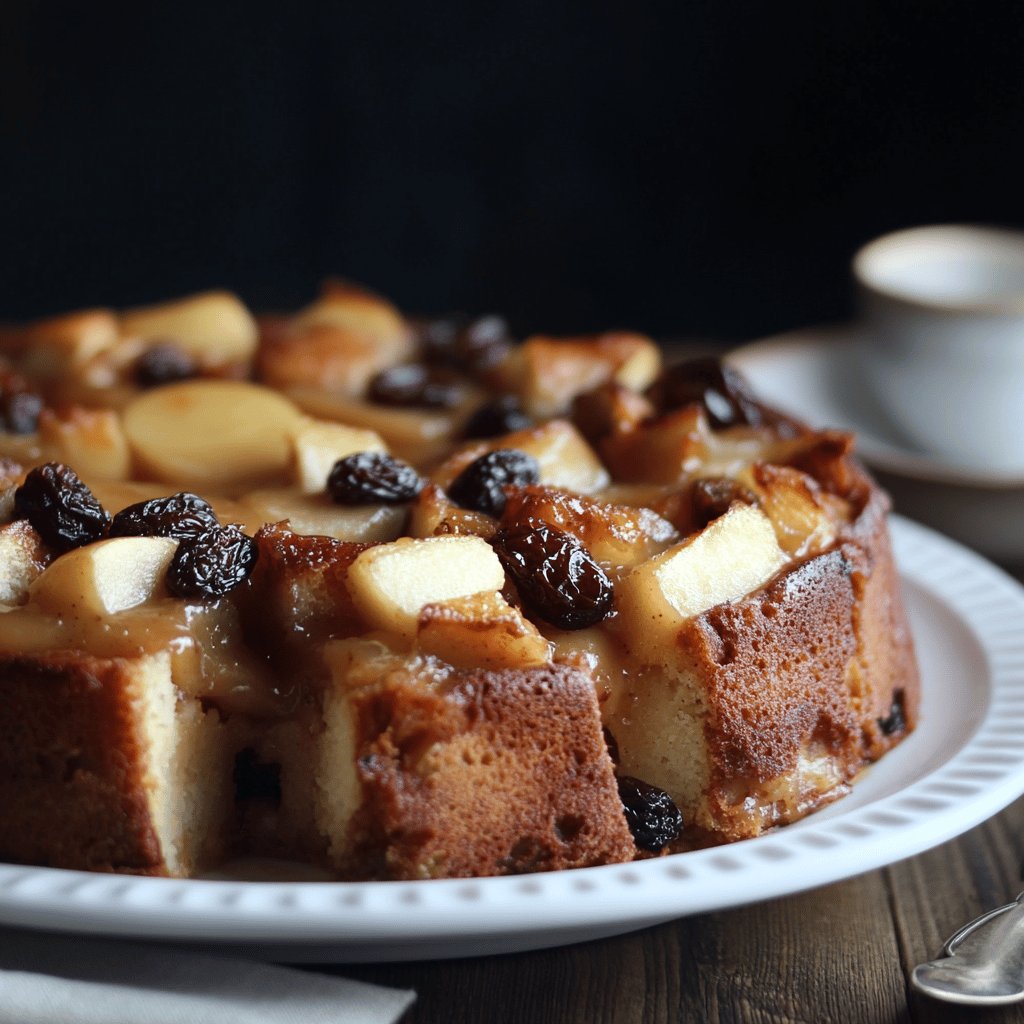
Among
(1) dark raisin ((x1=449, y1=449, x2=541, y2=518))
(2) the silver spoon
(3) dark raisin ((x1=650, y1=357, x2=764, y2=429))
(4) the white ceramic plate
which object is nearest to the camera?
(4) the white ceramic plate

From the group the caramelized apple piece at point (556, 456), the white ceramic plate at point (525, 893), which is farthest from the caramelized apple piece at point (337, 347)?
the white ceramic plate at point (525, 893)

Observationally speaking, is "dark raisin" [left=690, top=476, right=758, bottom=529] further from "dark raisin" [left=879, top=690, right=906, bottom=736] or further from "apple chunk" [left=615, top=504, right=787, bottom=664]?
"dark raisin" [left=879, top=690, right=906, bottom=736]

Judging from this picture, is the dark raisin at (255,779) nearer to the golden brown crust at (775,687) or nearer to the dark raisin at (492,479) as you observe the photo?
the dark raisin at (492,479)

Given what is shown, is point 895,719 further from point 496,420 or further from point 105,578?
point 105,578

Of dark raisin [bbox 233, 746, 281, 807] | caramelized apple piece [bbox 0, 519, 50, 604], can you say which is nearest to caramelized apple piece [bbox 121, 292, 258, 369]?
caramelized apple piece [bbox 0, 519, 50, 604]

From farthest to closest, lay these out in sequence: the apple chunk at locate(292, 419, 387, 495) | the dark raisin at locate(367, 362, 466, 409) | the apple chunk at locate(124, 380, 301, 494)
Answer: the dark raisin at locate(367, 362, 466, 409)
the apple chunk at locate(124, 380, 301, 494)
the apple chunk at locate(292, 419, 387, 495)
